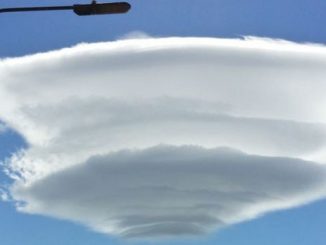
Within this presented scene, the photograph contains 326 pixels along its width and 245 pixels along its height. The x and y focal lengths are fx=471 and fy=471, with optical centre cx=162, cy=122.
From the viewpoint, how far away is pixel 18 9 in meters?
12.5

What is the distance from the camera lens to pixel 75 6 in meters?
13.0

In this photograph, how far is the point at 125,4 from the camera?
1227cm

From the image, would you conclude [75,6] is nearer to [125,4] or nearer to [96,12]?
[96,12]

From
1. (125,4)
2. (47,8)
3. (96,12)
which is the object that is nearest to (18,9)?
(47,8)

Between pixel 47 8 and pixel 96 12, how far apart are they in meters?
1.33

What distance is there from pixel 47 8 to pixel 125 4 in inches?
87.7

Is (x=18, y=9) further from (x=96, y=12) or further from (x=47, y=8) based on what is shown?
(x=96, y=12)

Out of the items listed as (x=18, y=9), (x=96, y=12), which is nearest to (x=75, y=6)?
(x=96, y=12)

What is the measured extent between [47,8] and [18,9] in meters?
0.76

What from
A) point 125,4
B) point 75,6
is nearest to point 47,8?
point 75,6

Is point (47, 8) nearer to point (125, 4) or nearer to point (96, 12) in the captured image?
point (96, 12)

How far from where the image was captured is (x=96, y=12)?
12.8 meters

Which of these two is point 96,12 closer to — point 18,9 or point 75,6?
point 75,6

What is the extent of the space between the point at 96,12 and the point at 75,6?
650mm
